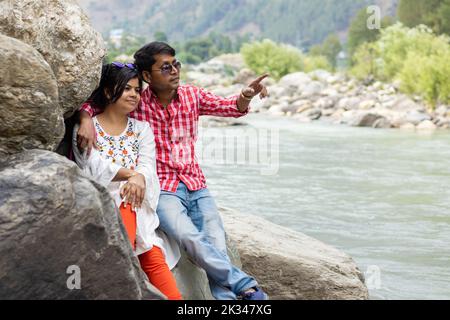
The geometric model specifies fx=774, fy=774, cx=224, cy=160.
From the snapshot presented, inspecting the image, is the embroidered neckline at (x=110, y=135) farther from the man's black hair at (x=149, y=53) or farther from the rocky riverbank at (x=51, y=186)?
the man's black hair at (x=149, y=53)

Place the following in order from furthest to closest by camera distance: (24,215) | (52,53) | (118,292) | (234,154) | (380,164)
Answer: (234,154)
(380,164)
(52,53)
(118,292)
(24,215)

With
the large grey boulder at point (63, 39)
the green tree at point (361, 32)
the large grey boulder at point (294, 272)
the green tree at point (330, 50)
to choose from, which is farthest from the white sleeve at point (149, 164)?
the green tree at point (330, 50)

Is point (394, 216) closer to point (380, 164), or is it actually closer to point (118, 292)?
point (380, 164)

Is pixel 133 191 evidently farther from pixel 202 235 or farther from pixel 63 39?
pixel 63 39

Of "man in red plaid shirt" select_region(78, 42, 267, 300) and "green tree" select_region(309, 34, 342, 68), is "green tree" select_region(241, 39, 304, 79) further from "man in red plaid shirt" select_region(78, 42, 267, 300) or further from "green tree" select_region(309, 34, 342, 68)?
"man in red plaid shirt" select_region(78, 42, 267, 300)

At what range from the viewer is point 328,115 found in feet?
99.0

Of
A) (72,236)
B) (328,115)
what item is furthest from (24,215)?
(328,115)

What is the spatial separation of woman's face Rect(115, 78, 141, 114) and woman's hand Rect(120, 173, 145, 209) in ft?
1.33

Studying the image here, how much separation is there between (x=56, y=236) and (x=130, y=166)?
0.94 meters

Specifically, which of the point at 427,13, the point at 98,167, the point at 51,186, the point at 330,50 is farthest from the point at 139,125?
the point at 330,50

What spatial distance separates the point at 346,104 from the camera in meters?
31.3

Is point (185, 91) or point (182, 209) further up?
point (185, 91)

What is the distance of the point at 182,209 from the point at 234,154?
13.5 metres

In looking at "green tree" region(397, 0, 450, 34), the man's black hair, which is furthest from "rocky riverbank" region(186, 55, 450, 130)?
the man's black hair
